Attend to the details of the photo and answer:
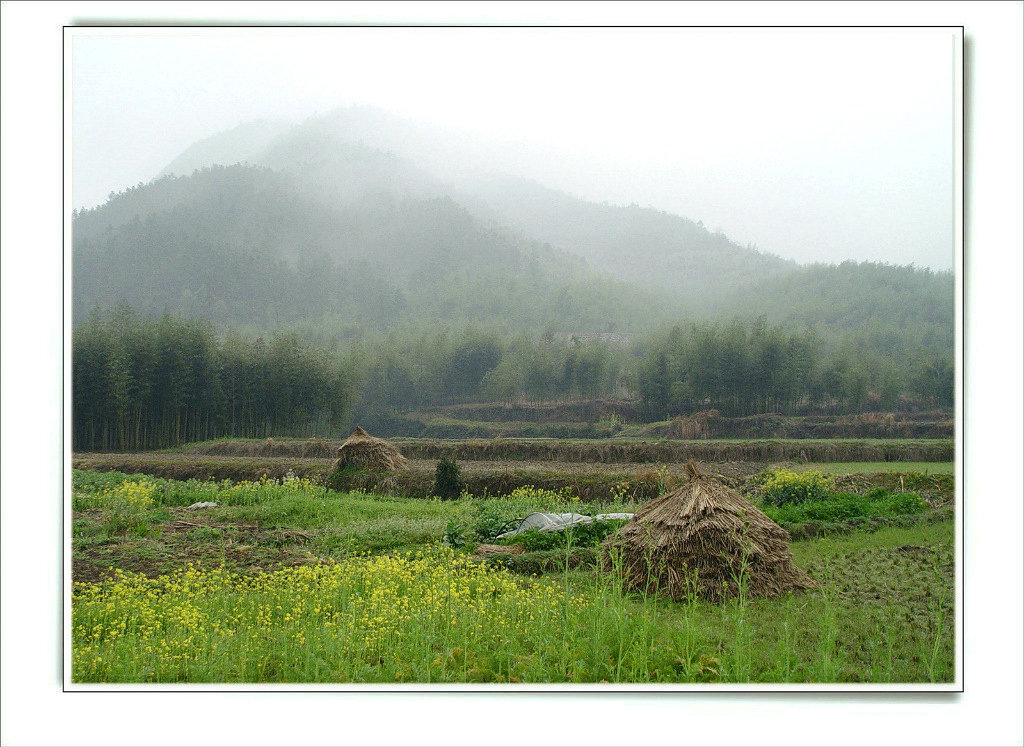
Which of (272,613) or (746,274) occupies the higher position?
(746,274)

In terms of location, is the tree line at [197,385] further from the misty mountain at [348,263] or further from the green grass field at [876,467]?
the green grass field at [876,467]

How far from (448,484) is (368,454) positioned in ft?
2.04

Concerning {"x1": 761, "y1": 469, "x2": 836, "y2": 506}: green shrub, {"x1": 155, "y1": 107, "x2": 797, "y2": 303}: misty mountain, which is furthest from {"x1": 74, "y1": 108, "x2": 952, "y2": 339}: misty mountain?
{"x1": 761, "y1": 469, "x2": 836, "y2": 506}: green shrub

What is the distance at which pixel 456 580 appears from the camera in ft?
13.9

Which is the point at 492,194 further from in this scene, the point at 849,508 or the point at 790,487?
the point at 849,508

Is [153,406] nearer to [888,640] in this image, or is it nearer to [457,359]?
[457,359]

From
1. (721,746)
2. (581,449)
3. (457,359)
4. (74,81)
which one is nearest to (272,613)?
(457,359)

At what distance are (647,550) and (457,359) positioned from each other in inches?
73.7

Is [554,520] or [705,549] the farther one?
[554,520]

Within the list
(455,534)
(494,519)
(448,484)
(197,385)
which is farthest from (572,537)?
(197,385)

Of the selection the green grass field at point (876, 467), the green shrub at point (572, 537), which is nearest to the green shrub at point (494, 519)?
the green shrub at point (572, 537)

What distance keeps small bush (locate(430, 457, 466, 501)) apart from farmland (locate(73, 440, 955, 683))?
0.07 metres

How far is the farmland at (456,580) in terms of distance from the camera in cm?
385
